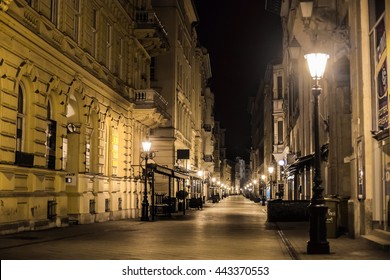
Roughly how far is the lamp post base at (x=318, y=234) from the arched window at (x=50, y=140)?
12.5 metres

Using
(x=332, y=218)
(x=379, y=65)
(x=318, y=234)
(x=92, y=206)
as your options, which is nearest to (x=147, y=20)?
(x=92, y=206)

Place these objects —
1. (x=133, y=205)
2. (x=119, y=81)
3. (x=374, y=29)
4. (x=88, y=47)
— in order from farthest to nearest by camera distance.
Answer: (x=133, y=205) → (x=119, y=81) → (x=88, y=47) → (x=374, y=29)

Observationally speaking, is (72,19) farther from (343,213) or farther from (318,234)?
(318,234)

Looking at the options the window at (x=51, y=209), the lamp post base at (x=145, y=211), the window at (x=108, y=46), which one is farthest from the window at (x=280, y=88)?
the window at (x=51, y=209)

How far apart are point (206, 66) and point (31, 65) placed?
73584 mm

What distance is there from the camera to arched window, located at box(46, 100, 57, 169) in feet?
78.9

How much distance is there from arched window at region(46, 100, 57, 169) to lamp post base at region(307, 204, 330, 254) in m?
12.5

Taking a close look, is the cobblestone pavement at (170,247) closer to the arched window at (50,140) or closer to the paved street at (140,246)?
the paved street at (140,246)

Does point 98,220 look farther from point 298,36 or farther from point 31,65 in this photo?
point 298,36

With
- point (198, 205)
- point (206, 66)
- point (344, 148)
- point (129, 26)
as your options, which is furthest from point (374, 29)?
point (206, 66)

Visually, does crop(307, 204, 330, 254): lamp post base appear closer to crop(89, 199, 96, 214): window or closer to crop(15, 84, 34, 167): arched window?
crop(15, 84, 34, 167): arched window

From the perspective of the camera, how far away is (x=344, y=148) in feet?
78.8

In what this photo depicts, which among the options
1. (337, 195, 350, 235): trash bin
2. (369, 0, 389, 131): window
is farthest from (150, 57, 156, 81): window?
(369, 0, 389, 131): window

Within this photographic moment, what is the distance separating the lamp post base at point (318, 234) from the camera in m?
14.5
